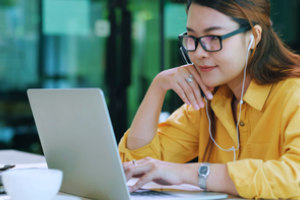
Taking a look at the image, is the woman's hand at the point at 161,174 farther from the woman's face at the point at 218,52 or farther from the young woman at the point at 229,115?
the woman's face at the point at 218,52

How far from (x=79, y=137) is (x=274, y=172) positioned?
47 centimetres

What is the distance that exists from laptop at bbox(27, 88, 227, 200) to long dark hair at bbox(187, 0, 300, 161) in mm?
494

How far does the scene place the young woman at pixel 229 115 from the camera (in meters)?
0.92

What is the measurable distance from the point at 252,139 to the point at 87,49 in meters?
2.70

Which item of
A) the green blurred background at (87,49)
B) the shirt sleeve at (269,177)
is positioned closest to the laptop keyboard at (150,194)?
the shirt sleeve at (269,177)

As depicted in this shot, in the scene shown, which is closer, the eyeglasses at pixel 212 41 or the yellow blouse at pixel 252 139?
the yellow blouse at pixel 252 139

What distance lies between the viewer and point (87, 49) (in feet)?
12.0

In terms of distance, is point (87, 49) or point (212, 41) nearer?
point (212, 41)

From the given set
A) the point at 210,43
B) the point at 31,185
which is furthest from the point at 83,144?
the point at 210,43

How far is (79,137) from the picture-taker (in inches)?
31.4

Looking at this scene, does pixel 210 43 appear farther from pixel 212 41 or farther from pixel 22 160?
pixel 22 160

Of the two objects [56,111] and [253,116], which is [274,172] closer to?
[253,116]

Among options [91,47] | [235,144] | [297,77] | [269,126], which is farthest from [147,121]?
[91,47]

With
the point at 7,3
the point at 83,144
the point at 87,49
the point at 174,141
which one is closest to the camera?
the point at 83,144
